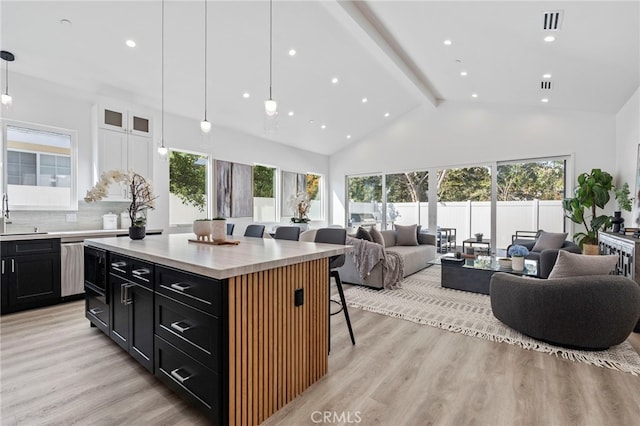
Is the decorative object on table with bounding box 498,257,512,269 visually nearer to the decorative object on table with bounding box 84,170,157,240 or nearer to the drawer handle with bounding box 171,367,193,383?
the drawer handle with bounding box 171,367,193,383

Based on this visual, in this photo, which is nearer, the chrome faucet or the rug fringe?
the rug fringe

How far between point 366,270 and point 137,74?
429 centimetres

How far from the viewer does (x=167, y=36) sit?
3664 millimetres

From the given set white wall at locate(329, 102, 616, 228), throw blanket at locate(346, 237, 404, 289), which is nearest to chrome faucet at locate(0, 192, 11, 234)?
throw blanket at locate(346, 237, 404, 289)

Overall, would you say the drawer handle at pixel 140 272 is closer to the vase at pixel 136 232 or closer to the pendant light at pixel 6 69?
the vase at pixel 136 232

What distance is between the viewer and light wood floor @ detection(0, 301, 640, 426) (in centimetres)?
173

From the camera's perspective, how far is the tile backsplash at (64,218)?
3.94 m

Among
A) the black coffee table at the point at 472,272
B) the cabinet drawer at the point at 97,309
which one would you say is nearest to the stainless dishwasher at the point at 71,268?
the cabinet drawer at the point at 97,309

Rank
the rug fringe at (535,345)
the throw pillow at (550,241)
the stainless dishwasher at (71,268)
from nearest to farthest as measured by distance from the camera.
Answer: the rug fringe at (535,345) < the stainless dishwasher at (71,268) < the throw pillow at (550,241)

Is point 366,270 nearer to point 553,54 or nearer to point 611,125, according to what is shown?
point 553,54

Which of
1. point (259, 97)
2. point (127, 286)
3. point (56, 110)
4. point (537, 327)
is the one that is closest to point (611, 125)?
point (537, 327)

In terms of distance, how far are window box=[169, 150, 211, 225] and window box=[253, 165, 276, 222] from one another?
128 centimetres

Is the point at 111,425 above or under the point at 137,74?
under

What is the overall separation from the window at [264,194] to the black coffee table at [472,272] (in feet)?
14.0
